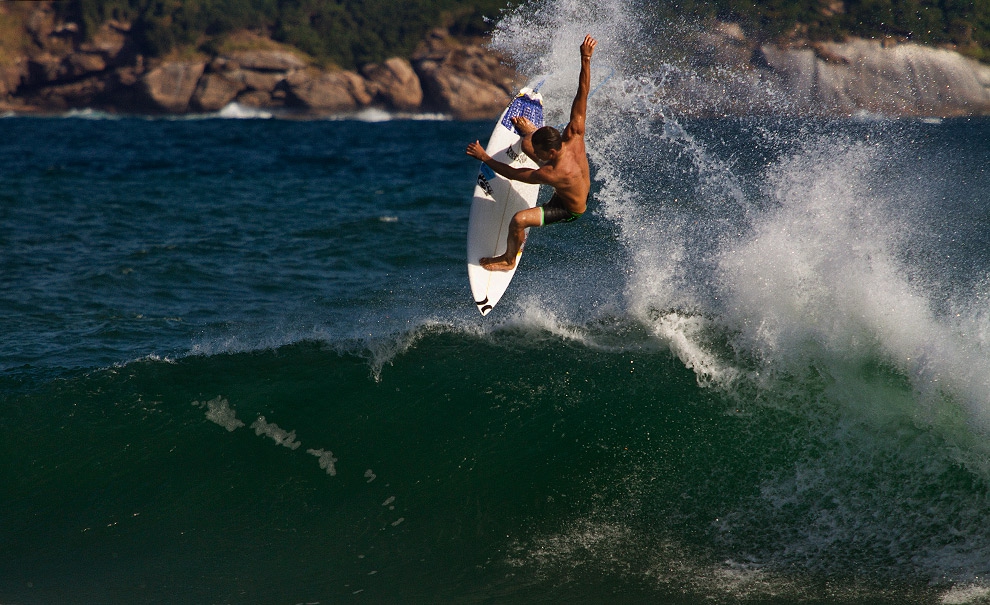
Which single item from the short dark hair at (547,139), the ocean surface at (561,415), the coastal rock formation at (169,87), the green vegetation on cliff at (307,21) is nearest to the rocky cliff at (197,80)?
the coastal rock formation at (169,87)

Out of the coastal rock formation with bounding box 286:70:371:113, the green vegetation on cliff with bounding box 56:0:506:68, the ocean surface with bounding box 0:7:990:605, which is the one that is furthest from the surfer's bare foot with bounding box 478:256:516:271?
the green vegetation on cliff with bounding box 56:0:506:68

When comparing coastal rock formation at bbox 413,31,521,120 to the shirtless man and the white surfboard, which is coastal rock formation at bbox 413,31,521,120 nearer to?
the white surfboard

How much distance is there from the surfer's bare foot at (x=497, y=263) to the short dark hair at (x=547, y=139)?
4.76 feet

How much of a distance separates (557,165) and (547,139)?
0.28 meters

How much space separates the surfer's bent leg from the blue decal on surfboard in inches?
42.0

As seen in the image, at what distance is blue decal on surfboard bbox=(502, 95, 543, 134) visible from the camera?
805cm

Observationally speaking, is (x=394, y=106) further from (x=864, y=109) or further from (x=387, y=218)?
(x=387, y=218)

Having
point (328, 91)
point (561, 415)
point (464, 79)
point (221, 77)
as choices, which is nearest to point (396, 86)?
point (328, 91)

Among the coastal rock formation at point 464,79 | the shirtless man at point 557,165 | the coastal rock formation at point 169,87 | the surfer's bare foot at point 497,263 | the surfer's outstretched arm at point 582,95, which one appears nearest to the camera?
the surfer's outstretched arm at point 582,95

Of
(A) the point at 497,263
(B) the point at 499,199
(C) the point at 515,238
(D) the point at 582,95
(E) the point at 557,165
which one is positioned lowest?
(A) the point at 497,263

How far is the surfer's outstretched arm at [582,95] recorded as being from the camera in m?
6.51

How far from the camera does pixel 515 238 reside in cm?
761

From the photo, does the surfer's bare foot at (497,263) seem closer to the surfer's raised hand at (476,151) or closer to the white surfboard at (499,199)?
the white surfboard at (499,199)

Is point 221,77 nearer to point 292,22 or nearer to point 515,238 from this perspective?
point 292,22
